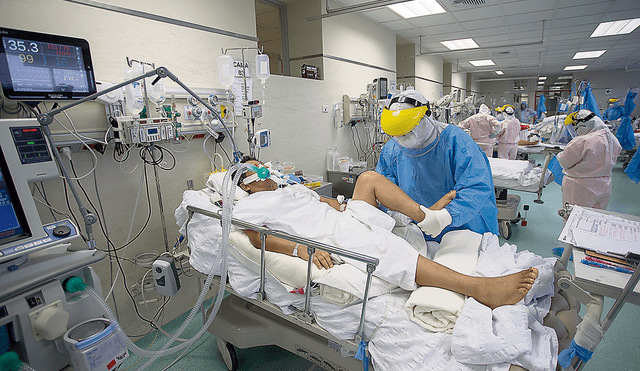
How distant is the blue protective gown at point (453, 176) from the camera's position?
1704 mm

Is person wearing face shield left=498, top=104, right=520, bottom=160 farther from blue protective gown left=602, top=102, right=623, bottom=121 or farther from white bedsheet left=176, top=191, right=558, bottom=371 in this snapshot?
white bedsheet left=176, top=191, right=558, bottom=371

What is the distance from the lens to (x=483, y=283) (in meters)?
1.34

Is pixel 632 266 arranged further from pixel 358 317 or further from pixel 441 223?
pixel 358 317

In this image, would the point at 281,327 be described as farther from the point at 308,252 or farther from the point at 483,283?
the point at 483,283

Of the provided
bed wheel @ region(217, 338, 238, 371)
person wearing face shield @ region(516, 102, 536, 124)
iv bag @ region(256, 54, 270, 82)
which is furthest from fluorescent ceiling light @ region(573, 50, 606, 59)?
bed wheel @ region(217, 338, 238, 371)

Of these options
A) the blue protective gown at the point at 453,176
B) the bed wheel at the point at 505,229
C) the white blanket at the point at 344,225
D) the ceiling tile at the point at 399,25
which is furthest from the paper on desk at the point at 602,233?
the ceiling tile at the point at 399,25

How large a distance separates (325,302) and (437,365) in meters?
0.50

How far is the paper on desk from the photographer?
136 centimetres

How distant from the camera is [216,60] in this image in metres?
2.68

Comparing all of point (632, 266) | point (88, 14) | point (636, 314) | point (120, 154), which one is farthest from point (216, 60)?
point (636, 314)

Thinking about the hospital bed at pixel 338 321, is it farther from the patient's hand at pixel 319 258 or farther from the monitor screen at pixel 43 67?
the monitor screen at pixel 43 67

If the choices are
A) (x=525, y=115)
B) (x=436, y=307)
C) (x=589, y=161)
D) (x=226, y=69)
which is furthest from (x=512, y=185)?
(x=525, y=115)

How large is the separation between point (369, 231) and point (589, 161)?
2878mm

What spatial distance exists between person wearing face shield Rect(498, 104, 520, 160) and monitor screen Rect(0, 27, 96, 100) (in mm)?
6519
